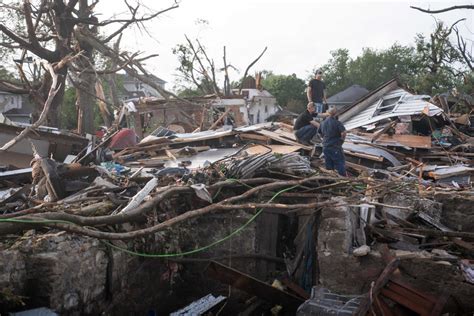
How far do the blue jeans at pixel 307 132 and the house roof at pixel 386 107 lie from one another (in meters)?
4.34

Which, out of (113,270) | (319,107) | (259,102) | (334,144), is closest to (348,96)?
(259,102)

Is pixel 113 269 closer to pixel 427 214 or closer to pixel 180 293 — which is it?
pixel 180 293

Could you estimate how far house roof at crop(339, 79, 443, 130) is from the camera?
46.9 ft

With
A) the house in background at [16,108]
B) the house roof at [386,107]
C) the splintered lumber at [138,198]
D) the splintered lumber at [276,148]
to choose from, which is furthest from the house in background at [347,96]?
the splintered lumber at [138,198]

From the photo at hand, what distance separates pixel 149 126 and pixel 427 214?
11.7 meters

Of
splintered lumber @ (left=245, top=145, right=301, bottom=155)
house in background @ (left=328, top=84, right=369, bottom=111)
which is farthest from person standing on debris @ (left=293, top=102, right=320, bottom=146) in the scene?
house in background @ (left=328, top=84, right=369, bottom=111)

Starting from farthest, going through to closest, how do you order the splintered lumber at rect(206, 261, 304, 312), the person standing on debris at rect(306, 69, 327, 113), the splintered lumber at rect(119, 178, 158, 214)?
the person standing on debris at rect(306, 69, 327, 113) → the splintered lumber at rect(206, 261, 304, 312) → the splintered lumber at rect(119, 178, 158, 214)

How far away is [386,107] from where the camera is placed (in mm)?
15555

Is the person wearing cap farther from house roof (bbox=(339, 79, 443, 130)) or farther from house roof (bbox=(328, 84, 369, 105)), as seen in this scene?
house roof (bbox=(328, 84, 369, 105))

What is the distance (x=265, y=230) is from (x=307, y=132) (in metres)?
4.57

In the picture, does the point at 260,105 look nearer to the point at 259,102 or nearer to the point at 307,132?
the point at 259,102

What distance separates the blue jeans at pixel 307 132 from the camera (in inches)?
426

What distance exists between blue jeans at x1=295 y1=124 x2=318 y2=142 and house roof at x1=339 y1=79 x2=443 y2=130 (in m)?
4.34

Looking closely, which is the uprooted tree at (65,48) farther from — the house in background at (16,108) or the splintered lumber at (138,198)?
the house in background at (16,108)
